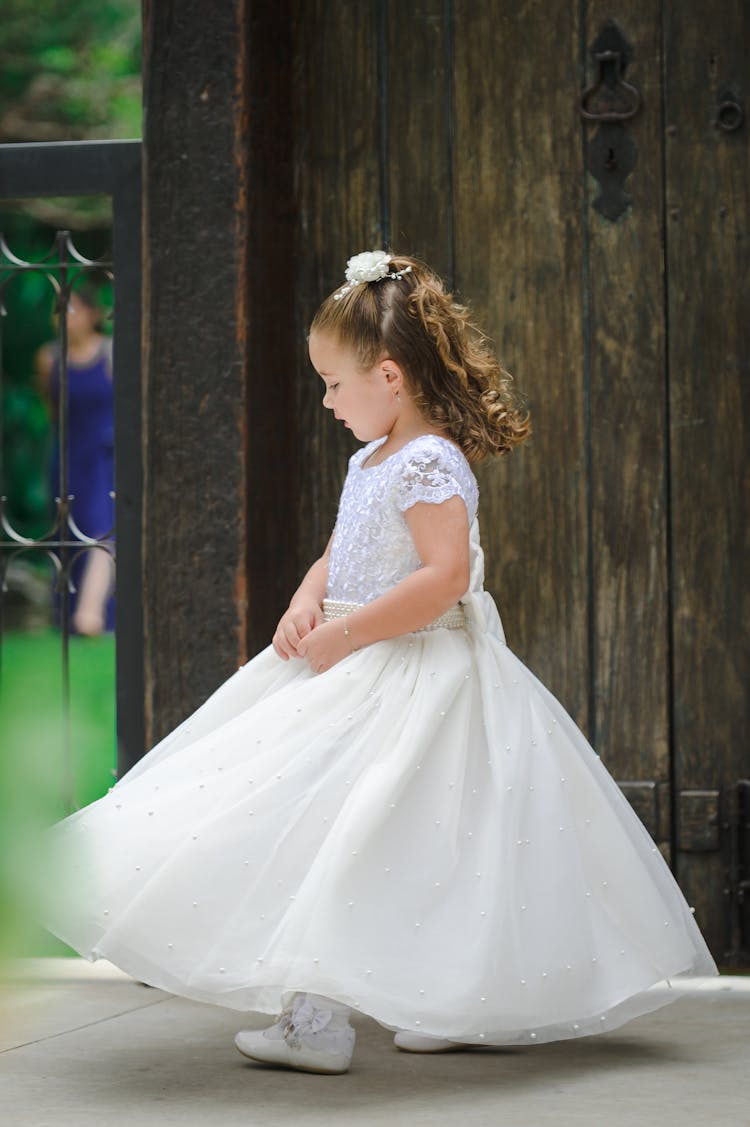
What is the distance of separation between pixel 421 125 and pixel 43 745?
1556 millimetres

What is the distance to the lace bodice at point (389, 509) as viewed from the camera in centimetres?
246

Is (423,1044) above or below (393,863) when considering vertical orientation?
below

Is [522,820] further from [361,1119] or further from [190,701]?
[190,701]

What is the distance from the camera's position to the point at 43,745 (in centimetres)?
357

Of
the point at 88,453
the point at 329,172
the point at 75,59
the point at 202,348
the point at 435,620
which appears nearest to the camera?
the point at 435,620

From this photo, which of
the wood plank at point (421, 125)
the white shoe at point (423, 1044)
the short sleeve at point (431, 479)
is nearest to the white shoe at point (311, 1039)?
the white shoe at point (423, 1044)

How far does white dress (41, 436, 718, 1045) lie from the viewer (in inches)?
85.8

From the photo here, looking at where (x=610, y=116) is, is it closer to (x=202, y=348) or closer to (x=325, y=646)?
(x=202, y=348)

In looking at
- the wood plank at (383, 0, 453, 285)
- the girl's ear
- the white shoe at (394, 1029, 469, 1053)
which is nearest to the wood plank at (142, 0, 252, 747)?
the wood plank at (383, 0, 453, 285)

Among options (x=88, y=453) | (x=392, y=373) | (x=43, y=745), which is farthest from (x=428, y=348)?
(x=43, y=745)

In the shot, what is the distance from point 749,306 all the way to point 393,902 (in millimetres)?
1453

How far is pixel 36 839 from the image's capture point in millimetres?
3369

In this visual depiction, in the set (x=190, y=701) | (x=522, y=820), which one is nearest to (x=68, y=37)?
(x=190, y=701)

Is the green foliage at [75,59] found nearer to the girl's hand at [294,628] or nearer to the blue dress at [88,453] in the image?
the blue dress at [88,453]
